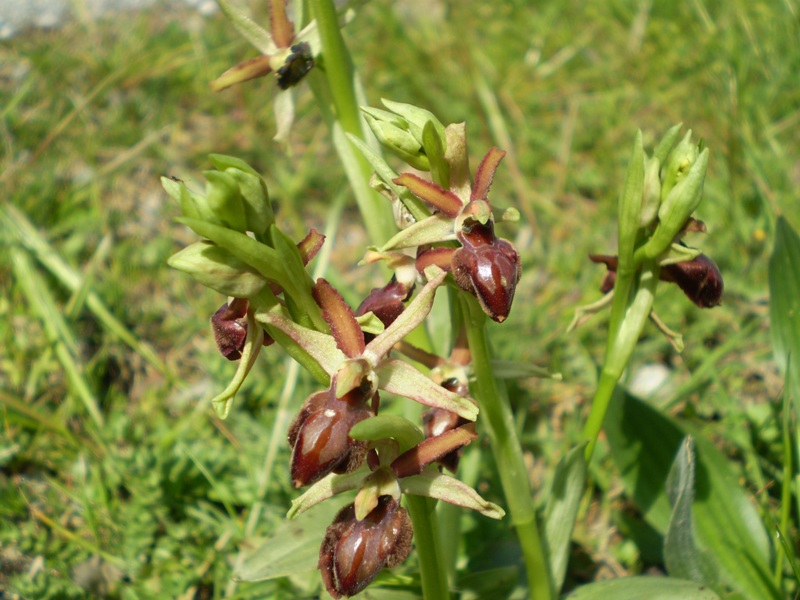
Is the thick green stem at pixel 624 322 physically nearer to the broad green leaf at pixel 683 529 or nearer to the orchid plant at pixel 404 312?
the orchid plant at pixel 404 312

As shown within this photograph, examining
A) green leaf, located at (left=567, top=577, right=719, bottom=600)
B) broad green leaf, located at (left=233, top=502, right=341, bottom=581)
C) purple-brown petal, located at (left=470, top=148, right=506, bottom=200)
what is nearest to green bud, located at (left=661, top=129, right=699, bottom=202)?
purple-brown petal, located at (left=470, top=148, right=506, bottom=200)

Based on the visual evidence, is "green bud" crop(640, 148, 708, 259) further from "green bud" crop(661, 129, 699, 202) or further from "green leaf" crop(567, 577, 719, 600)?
"green leaf" crop(567, 577, 719, 600)

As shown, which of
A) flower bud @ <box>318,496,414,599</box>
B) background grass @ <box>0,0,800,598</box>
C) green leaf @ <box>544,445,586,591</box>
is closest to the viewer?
flower bud @ <box>318,496,414,599</box>

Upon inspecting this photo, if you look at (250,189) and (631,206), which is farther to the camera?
(631,206)

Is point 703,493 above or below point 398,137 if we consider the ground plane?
below

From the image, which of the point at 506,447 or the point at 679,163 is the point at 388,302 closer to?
the point at 506,447

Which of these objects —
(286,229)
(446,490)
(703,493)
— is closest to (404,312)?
(446,490)
